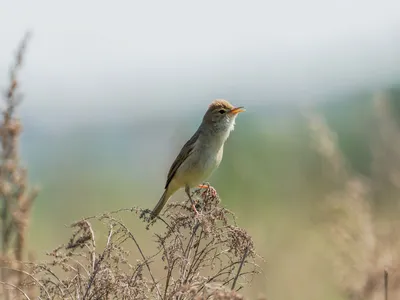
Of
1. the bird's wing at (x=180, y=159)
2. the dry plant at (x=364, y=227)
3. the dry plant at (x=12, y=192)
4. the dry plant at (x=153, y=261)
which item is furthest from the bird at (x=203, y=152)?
the dry plant at (x=153, y=261)

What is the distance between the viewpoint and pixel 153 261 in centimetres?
334

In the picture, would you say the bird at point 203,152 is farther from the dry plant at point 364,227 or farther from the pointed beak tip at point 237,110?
the dry plant at point 364,227

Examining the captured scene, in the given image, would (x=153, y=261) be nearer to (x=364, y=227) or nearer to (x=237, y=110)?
(x=364, y=227)

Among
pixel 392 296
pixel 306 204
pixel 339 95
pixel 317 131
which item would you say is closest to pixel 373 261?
pixel 392 296

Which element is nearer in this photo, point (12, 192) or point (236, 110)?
point (12, 192)

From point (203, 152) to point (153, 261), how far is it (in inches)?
94.3

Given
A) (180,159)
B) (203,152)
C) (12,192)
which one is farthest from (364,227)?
(12,192)

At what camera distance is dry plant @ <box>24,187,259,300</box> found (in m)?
3.16

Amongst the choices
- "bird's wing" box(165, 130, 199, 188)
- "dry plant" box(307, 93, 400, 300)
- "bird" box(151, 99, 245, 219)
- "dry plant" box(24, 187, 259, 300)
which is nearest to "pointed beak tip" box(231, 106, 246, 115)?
"bird" box(151, 99, 245, 219)

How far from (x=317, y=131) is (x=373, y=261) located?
185 cm

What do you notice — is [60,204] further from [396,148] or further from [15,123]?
[15,123]

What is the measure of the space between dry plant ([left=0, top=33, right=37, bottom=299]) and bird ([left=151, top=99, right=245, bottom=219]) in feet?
4.33

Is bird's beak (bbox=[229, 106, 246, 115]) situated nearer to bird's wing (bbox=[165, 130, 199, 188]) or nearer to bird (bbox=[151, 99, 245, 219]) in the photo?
bird (bbox=[151, 99, 245, 219])

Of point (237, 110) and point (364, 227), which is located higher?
point (237, 110)
